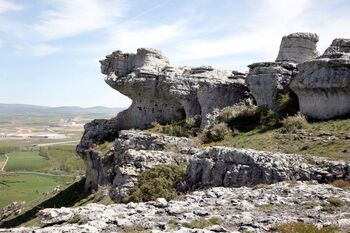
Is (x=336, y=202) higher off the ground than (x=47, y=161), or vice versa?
(x=336, y=202)

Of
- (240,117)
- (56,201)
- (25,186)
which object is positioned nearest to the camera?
(240,117)

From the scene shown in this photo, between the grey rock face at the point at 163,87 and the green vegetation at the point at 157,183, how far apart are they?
14.5 meters

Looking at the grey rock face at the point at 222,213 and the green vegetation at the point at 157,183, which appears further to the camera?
the green vegetation at the point at 157,183

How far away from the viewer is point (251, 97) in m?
38.2

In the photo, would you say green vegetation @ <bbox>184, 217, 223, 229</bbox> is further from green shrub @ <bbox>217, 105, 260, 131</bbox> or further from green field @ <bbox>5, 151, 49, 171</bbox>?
green field @ <bbox>5, 151, 49, 171</bbox>

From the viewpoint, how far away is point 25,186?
10562cm

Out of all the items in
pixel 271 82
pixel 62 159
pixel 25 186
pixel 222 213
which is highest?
pixel 271 82

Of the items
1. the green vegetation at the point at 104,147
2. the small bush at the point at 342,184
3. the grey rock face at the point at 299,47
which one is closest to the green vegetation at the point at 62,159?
the green vegetation at the point at 104,147

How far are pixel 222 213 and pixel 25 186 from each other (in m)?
97.6

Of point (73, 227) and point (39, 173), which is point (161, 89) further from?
point (39, 173)

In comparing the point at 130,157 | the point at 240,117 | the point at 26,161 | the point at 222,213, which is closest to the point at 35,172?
the point at 26,161

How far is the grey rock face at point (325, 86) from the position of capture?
29109mm

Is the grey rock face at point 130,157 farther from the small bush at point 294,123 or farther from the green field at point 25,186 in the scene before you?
the green field at point 25,186

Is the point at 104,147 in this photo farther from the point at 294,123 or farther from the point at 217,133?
the point at 294,123
